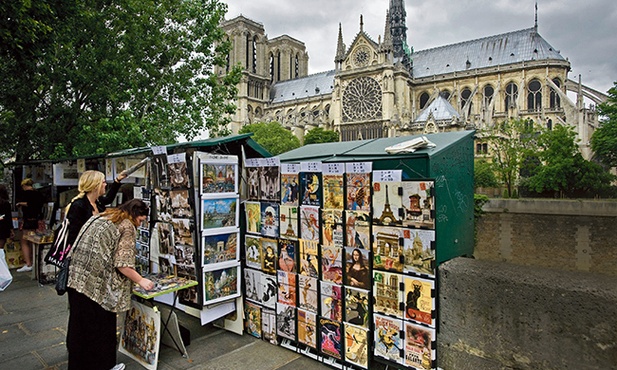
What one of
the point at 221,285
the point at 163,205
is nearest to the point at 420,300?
the point at 221,285

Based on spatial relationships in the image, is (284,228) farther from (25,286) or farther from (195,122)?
(195,122)

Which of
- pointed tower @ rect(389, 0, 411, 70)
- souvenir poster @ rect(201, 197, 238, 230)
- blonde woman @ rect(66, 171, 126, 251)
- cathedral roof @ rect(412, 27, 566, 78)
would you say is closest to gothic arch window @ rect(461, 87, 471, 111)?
cathedral roof @ rect(412, 27, 566, 78)

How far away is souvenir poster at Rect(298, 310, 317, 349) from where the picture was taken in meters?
4.23

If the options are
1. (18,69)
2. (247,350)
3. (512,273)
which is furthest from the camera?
(18,69)

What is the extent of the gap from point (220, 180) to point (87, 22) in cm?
958

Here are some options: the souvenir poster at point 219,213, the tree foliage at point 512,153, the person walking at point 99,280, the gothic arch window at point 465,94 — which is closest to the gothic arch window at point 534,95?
the gothic arch window at point 465,94

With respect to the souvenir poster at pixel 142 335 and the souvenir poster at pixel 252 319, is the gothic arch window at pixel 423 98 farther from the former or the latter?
the souvenir poster at pixel 142 335

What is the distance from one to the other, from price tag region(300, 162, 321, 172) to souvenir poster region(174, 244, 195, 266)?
156cm

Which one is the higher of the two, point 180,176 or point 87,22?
point 87,22

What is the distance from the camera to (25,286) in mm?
7109

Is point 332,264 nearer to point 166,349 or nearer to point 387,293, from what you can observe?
point 387,293

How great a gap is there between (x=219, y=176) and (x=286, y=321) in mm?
1855

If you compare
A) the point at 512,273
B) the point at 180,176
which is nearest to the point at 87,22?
the point at 180,176

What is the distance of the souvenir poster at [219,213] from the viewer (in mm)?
4453
